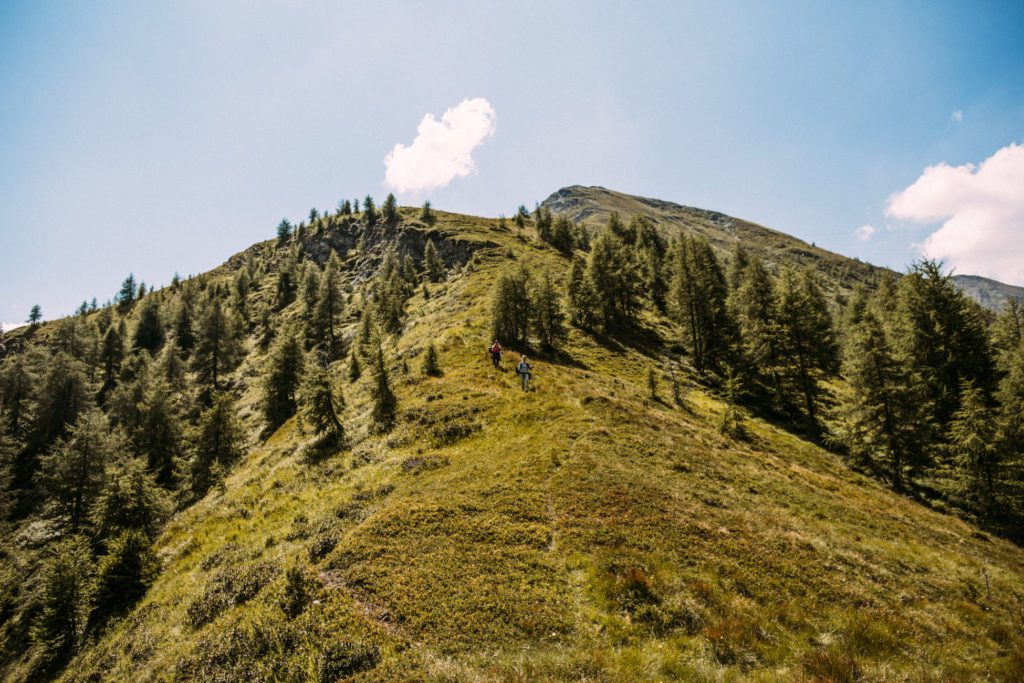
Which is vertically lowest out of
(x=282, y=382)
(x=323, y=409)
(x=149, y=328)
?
(x=282, y=382)

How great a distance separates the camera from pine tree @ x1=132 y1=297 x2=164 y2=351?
98375mm

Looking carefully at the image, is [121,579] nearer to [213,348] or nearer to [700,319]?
[700,319]

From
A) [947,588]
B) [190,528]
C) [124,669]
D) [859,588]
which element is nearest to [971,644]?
[859,588]

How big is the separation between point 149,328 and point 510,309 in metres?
109

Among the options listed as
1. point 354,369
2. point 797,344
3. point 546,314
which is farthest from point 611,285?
point 354,369

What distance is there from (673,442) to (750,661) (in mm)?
14192

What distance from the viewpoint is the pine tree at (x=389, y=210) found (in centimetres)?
13662

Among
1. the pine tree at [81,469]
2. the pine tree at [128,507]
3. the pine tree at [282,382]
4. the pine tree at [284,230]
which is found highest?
the pine tree at [284,230]

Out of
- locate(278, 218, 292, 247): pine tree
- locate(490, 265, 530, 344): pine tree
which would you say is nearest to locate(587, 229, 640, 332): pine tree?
locate(490, 265, 530, 344): pine tree

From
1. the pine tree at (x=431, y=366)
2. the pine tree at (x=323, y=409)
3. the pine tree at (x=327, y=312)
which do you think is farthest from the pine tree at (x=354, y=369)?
the pine tree at (x=327, y=312)

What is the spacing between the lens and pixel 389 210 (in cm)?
14138

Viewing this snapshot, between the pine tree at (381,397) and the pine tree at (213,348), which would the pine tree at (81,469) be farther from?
the pine tree at (213,348)

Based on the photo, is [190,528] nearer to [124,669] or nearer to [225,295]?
[124,669]

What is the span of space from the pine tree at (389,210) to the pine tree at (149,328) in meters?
67.5
